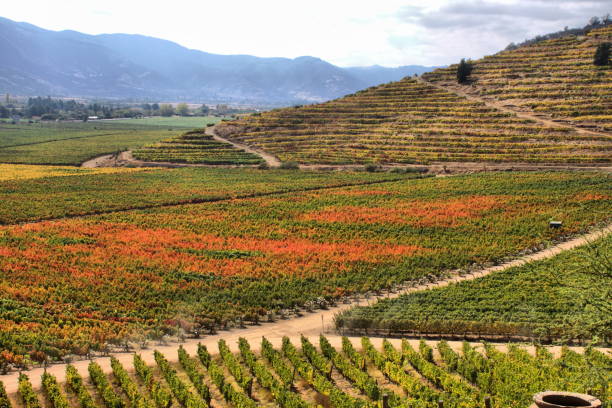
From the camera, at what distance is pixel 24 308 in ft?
124

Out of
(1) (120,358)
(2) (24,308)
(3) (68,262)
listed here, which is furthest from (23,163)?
(1) (120,358)

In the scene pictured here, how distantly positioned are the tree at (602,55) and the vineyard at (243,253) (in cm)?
5485

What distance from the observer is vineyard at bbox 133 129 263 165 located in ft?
392

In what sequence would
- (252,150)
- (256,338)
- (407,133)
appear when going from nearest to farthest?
(256,338) → (407,133) → (252,150)

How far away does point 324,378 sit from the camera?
26.5 metres

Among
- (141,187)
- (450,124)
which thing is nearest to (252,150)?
(450,124)

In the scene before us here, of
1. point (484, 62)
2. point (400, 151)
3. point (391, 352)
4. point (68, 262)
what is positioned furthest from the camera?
point (484, 62)

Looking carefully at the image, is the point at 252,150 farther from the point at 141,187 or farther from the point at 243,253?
the point at 243,253

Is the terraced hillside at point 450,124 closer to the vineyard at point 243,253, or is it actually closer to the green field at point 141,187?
the green field at point 141,187

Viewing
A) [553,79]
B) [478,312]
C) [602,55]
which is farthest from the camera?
[553,79]

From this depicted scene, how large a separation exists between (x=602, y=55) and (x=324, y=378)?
12055 centimetres

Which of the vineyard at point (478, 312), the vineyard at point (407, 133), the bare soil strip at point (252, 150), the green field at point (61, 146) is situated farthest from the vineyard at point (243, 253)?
the green field at point (61, 146)

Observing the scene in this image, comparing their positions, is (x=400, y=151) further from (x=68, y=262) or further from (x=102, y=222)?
(x=68, y=262)

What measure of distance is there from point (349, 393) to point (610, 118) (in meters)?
95.7
